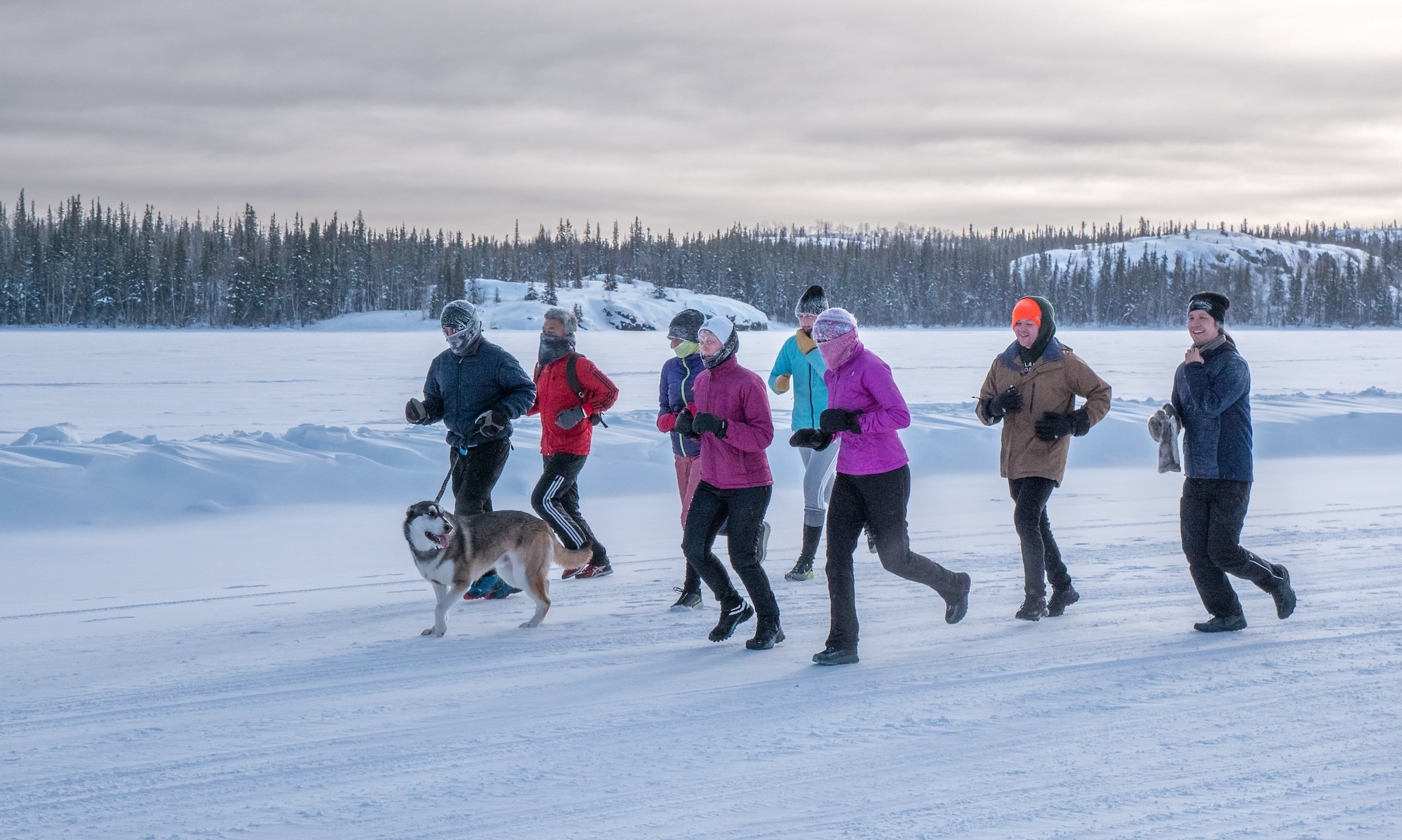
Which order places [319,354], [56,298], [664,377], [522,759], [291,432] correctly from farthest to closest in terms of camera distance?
[56,298] → [319,354] → [291,432] → [664,377] → [522,759]

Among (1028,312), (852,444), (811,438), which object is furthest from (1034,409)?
(811,438)

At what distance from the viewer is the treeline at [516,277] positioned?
3548 inches

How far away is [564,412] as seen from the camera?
247 inches

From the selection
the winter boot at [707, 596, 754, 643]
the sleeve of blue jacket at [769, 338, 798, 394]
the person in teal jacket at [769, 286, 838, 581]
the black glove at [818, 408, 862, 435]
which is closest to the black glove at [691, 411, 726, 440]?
the black glove at [818, 408, 862, 435]

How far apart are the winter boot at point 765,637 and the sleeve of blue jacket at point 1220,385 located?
2109 mm

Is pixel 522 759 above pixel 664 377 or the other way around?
the other way around

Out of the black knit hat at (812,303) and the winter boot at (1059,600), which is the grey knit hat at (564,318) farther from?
the winter boot at (1059,600)

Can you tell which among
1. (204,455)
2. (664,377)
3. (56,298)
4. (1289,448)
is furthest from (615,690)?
(56,298)

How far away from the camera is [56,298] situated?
292 feet

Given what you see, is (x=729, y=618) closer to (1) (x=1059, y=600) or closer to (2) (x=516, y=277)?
(1) (x=1059, y=600)

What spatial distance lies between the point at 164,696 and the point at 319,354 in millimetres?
33320

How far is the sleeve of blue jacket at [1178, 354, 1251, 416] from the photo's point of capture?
5.01m

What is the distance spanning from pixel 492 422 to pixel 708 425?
1.47 metres

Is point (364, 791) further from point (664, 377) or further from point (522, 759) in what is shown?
point (664, 377)
